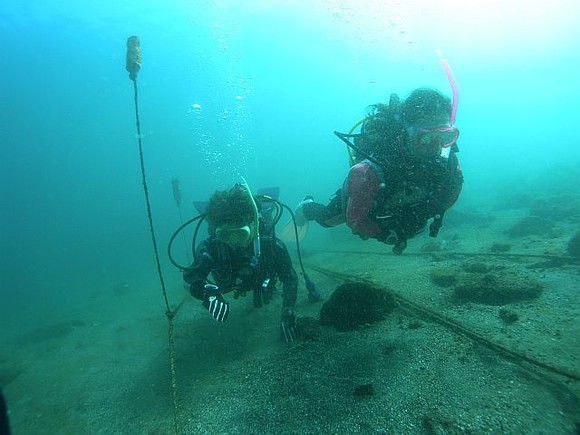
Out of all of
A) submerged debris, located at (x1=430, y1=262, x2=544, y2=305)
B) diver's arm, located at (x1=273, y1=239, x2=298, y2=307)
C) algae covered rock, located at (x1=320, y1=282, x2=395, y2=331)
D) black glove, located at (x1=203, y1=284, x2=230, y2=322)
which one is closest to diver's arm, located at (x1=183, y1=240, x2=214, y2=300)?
black glove, located at (x1=203, y1=284, x2=230, y2=322)

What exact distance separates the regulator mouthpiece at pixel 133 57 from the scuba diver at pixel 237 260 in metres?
1.98

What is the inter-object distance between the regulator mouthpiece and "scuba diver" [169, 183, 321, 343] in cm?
198

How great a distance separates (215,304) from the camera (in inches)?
162

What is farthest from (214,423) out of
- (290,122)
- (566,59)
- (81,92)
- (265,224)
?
(290,122)

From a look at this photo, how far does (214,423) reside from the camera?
3.36m

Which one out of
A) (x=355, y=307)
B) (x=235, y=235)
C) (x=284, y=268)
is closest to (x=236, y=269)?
(x=235, y=235)

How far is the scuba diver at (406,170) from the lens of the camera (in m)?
3.60

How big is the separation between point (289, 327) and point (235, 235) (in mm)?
1646

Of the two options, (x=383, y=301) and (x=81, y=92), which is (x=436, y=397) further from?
(x=81, y=92)

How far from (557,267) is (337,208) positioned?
13.7ft

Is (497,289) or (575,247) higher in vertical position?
(575,247)

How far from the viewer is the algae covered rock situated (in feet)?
15.2

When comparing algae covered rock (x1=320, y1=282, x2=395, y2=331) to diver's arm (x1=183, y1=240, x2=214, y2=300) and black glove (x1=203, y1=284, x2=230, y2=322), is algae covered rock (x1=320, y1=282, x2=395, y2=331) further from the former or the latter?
diver's arm (x1=183, y1=240, x2=214, y2=300)

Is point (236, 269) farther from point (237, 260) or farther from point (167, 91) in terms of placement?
point (167, 91)
